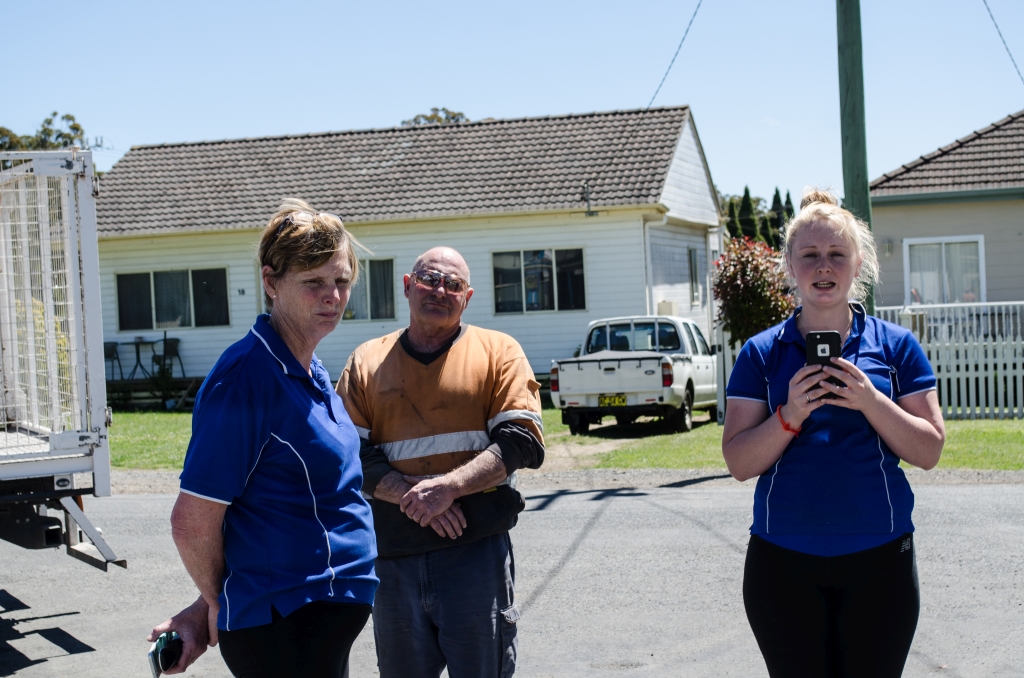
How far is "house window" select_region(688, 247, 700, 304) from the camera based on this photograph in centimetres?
2462

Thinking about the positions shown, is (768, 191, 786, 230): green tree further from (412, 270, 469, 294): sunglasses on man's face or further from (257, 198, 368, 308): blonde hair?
(257, 198, 368, 308): blonde hair

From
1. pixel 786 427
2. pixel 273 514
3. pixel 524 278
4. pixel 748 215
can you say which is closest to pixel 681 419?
pixel 524 278

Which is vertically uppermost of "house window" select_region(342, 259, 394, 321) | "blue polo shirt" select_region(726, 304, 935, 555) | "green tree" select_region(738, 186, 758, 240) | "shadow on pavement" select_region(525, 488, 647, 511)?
"green tree" select_region(738, 186, 758, 240)

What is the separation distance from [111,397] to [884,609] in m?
21.8

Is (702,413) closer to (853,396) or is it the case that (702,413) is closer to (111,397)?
(111,397)

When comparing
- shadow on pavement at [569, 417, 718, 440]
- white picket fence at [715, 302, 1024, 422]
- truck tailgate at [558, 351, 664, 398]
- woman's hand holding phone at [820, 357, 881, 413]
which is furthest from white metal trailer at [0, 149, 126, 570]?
white picket fence at [715, 302, 1024, 422]

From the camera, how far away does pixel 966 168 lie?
19.3 meters

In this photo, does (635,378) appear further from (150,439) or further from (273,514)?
(273,514)

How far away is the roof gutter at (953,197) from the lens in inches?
733

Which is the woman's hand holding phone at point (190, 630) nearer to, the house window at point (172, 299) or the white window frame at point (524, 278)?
the white window frame at point (524, 278)

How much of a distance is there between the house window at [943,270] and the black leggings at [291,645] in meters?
18.3

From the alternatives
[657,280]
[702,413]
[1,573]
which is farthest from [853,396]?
[657,280]

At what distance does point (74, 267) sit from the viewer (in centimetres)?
568

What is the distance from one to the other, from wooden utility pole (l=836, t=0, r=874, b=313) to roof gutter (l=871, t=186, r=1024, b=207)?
30.5ft
